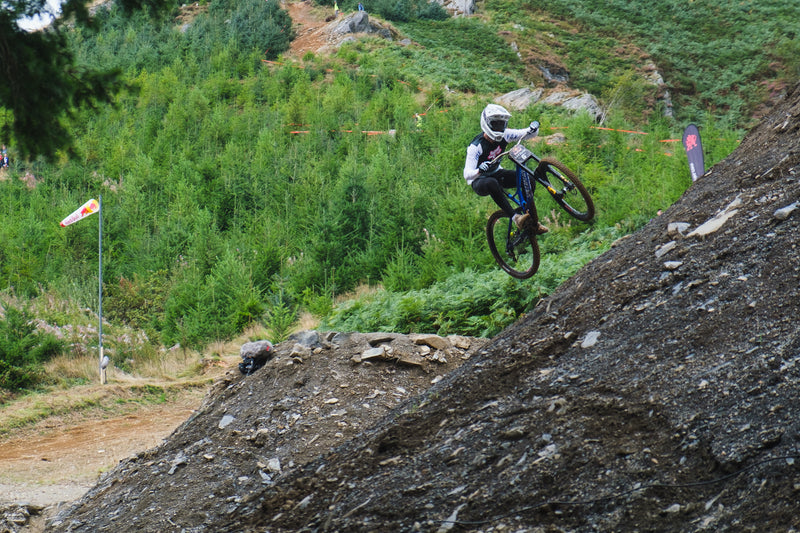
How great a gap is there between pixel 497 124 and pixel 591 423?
328 centimetres

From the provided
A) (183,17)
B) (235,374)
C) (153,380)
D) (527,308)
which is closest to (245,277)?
(153,380)

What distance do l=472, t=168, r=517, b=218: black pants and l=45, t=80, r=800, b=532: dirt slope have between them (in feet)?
3.41

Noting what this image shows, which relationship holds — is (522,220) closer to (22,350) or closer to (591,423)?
(591,423)

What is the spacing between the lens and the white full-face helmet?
6.35 m

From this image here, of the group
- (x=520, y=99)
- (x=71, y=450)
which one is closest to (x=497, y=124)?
(x=71, y=450)

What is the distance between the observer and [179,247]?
19750 mm

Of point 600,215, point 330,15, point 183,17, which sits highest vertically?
point 183,17

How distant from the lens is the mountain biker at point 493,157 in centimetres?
639

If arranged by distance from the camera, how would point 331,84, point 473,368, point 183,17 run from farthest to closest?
point 183,17, point 331,84, point 473,368

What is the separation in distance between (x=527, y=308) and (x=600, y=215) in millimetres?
5307

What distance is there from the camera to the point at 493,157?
6.52m

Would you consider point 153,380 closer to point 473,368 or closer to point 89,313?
point 89,313

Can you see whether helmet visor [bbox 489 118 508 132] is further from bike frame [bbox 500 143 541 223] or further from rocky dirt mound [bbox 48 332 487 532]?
rocky dirt mound [bbox 48 332 487 532]

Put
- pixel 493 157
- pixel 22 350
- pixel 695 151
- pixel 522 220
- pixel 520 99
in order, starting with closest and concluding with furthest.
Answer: pixel 522 220, pixel 493 157, pixel 695 151, pixel 22 350, pixel 520 99
